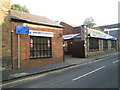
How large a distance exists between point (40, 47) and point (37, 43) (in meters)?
0.54

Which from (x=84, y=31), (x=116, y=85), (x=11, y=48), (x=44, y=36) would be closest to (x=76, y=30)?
(x=84, y=31)

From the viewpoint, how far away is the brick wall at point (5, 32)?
10.2 m

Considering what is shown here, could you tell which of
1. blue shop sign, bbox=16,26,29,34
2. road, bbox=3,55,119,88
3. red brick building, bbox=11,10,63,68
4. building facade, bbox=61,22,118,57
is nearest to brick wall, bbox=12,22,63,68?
red brick building, bbox=11,10,63,68

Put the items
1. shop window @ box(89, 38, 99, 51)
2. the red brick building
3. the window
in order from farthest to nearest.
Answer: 1. shop window @ box(89, 38, 99, 51)
2. the window
3. the red brick building

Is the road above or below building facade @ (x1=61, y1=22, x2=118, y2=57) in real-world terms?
below

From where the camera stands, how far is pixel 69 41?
25453mm

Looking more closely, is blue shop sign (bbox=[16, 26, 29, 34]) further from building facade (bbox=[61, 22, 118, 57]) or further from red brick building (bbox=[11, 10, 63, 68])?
building facade (bbox=[61, 22, 118, 57])

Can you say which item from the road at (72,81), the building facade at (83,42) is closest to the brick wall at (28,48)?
the road at (72,81)

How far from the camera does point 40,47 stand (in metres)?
13.1

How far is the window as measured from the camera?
12.5 m

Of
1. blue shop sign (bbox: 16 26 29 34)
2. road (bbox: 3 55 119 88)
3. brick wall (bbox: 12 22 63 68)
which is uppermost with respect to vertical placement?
blue shop sign (bbox: 16 26 29 34)

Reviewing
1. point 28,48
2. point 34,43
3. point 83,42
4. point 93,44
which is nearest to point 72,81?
point 28,48

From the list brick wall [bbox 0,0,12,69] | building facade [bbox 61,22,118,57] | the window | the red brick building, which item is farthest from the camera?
building facade [bbox 61,22,118,57]

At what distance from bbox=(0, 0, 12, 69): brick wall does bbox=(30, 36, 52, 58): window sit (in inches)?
91.3
